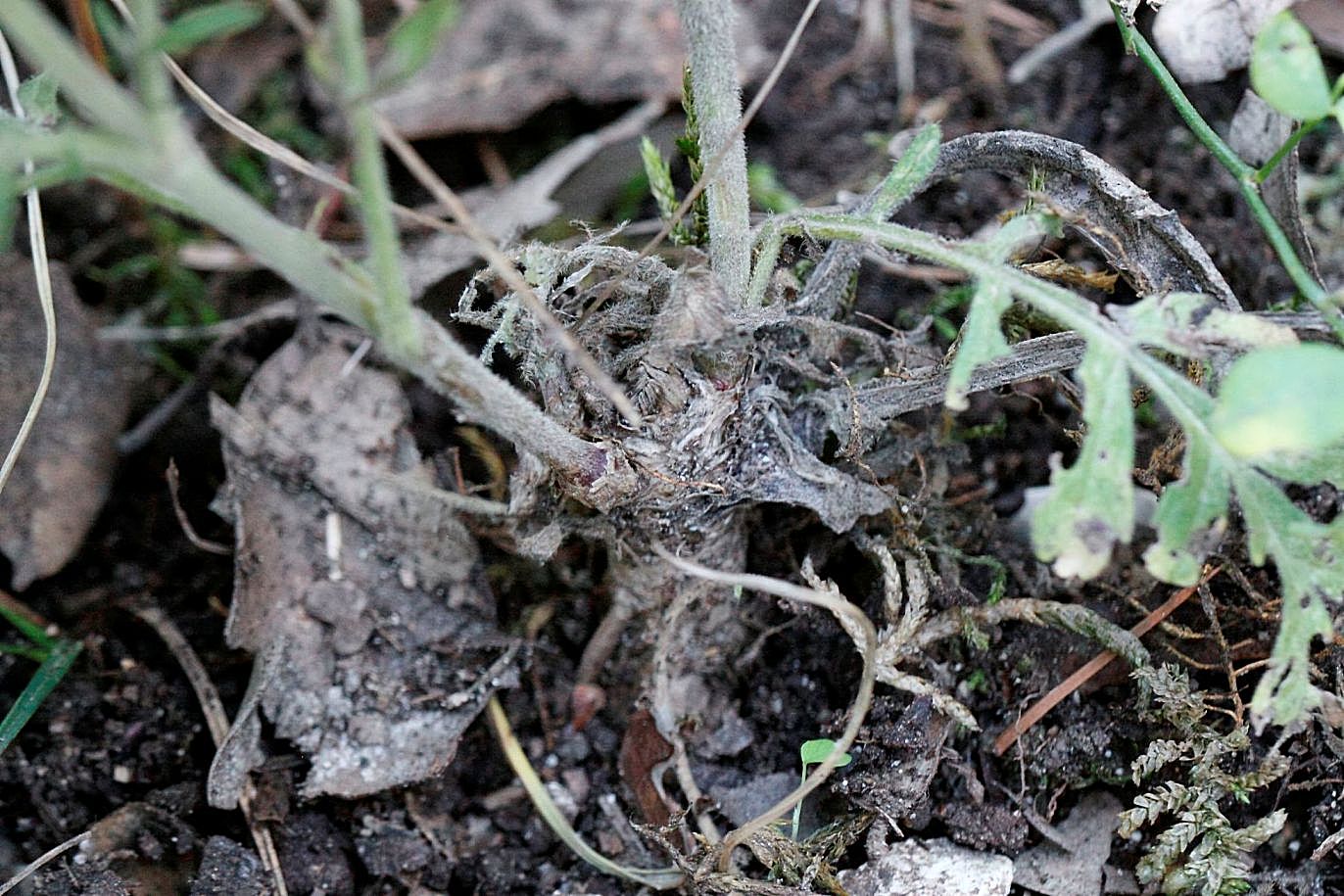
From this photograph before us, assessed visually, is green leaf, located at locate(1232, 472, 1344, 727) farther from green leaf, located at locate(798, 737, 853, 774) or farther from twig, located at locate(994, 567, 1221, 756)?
green leaf, located at locate(798, 737, 853, 774)

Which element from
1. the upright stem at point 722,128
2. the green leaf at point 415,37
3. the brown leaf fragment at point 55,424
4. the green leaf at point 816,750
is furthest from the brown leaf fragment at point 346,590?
the green leaf at point 415,37

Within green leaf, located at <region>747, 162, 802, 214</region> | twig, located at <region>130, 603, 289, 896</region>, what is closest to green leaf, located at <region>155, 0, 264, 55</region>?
twig, located at <region>130, 603, 289, 896</region>

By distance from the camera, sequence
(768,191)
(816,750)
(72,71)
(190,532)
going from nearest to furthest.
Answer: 1. (72,71)
2. (816,750)
3. (190,532)
4. (768,191)

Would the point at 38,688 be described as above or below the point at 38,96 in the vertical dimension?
below

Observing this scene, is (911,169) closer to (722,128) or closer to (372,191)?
(722,128)

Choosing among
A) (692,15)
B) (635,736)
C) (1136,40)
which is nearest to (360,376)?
(635,736)

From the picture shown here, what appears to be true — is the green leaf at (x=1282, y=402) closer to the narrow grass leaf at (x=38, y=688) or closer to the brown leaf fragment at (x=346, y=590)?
the brown leaf fragment at (x=346, y=590)

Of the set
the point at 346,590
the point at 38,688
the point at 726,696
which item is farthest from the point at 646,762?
the point at 38,688
